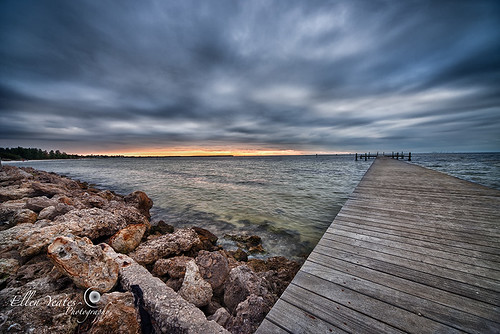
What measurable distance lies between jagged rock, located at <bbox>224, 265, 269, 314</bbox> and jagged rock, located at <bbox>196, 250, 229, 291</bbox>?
228 mm

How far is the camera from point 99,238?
14.8 feet

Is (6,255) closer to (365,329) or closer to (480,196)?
(365,329)

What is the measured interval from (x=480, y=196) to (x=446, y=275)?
252 inches

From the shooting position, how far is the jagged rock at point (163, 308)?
80.2 inches

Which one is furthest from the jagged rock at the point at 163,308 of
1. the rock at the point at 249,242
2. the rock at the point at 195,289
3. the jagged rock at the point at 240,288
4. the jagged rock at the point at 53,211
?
the jagged rock at the point at 53,211

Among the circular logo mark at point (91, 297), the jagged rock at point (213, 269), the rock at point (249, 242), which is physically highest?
the circular logo mark at point (91, 297)

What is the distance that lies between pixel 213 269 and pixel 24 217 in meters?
5.36

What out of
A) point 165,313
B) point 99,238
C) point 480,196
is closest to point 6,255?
point 99,238

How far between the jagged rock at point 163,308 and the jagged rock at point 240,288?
1.07 meters

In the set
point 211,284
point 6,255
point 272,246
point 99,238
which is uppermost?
point 6,255

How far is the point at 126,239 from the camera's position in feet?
14.1

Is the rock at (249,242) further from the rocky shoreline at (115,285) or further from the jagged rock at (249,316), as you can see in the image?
the jagged rock at (249,316)

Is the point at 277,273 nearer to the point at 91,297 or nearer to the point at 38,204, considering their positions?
the point at 91,297

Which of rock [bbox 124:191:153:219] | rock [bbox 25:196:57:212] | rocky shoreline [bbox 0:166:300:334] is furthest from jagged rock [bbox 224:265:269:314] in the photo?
rock [bbox 124:191:153:219]
